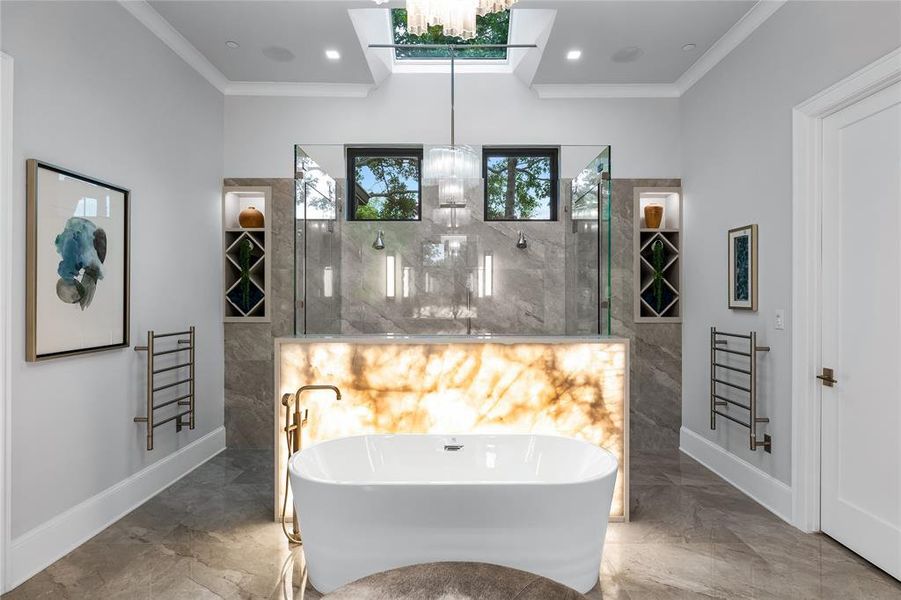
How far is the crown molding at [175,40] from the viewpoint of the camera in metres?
2.97

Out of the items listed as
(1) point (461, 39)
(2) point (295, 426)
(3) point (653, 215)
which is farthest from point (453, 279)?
(3) point (653, 215)

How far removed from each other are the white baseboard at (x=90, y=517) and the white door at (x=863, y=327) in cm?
381

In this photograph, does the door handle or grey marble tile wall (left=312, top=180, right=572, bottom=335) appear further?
grey marble tile wall (left=312, top=180, right=572, bottom=335)

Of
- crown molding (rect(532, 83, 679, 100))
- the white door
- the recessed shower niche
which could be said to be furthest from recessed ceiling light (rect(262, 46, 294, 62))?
the white door

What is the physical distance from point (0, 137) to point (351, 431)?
2086 mm

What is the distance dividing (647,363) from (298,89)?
3659mm

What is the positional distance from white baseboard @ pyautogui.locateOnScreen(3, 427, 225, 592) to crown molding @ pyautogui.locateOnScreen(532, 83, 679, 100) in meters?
3.89

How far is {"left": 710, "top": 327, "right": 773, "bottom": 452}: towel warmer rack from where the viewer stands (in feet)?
9.80

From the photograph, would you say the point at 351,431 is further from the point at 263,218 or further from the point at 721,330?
the point at 721,330

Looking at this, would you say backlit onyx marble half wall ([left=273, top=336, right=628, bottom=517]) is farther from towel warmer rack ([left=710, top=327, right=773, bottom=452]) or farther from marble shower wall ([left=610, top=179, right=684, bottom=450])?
marble shower wall ([left=610, top=179, right=684, bottom=450])

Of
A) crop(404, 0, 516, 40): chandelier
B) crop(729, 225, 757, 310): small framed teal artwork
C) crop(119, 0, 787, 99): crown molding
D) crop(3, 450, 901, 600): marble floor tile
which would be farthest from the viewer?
crop(119, 0, 787, 99): crown molding

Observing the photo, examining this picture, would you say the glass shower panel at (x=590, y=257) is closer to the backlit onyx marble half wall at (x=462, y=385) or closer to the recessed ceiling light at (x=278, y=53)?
the backlit onyx marble half wall at (x=462, y=385)

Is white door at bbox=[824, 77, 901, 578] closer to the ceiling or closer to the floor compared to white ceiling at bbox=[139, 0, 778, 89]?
closer to the floor

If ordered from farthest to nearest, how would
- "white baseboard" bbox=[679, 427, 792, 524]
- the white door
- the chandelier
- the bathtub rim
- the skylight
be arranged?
the skylight, "white baseboard" bbox=[679, 427, 792, 524], the white door, the bathtub rim, the chandelier
